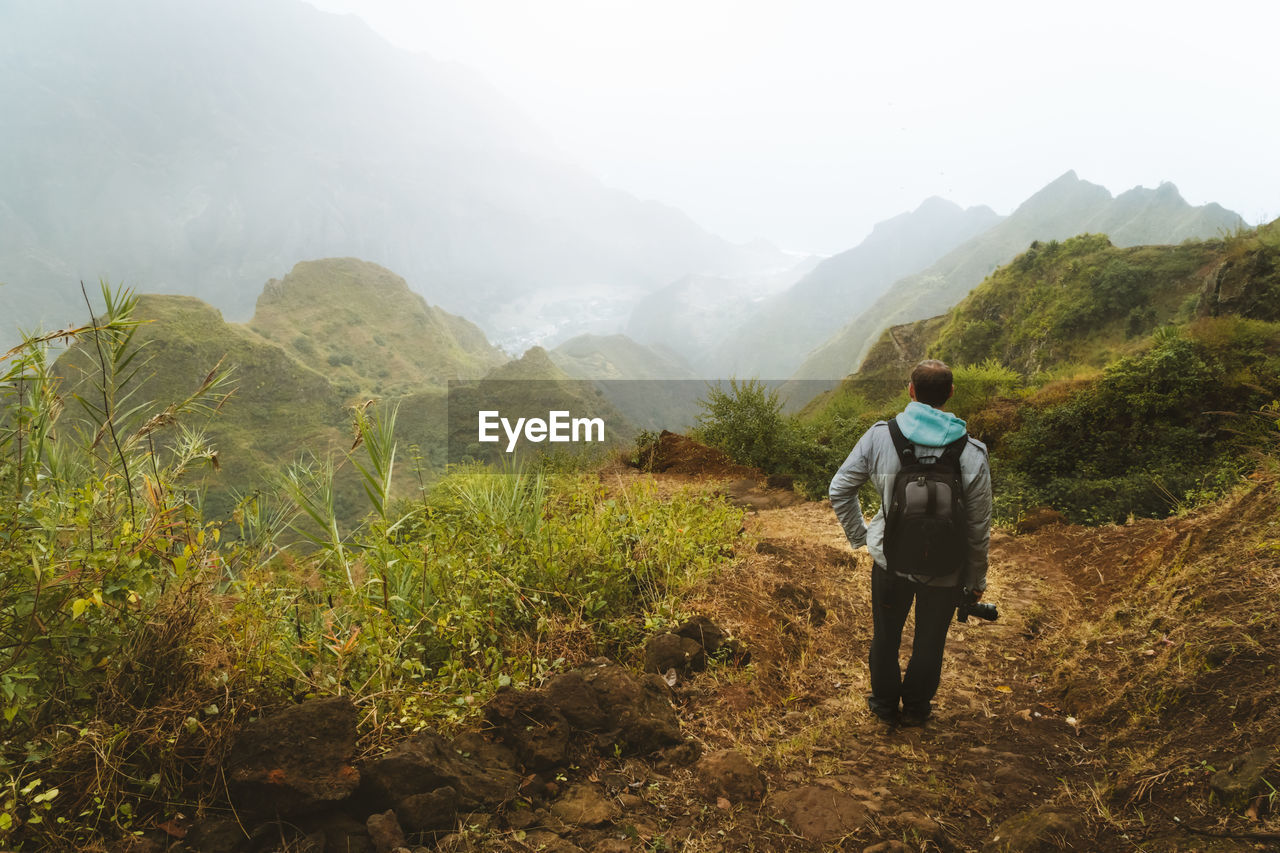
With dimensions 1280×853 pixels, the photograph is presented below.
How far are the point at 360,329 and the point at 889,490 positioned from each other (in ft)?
402

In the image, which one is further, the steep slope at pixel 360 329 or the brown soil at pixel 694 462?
the steep slope at pixel 360 329

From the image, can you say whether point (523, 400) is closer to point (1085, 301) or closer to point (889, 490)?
point (1085, 301)

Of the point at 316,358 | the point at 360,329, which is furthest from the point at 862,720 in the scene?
the point at 360,329

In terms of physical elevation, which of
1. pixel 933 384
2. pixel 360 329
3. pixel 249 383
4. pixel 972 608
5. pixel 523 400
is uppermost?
pixel 360 329

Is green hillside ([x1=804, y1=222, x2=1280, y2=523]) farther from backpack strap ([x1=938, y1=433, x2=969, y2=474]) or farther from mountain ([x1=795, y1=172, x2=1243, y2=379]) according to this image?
mountain ([x1=795, y1=172, x2=1243, y2=379])

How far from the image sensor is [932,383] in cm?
306

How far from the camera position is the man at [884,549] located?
3.00 metres

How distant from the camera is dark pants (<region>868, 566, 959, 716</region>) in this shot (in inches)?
123

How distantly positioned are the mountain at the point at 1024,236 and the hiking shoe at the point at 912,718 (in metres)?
79.2

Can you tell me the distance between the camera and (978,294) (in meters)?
33.0

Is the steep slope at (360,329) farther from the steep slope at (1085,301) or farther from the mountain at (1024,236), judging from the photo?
the steep slope at (1085,301)

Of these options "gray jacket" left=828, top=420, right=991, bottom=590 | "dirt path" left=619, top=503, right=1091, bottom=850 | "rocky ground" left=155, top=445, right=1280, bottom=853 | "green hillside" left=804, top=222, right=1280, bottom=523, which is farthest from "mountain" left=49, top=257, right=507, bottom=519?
"gray jacket" left=828, top=420, right=991, bottom=590

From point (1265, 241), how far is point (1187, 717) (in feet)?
62.8

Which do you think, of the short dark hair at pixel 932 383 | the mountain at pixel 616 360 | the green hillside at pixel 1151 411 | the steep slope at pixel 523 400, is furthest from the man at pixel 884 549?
the mountain at pixel 616 360
